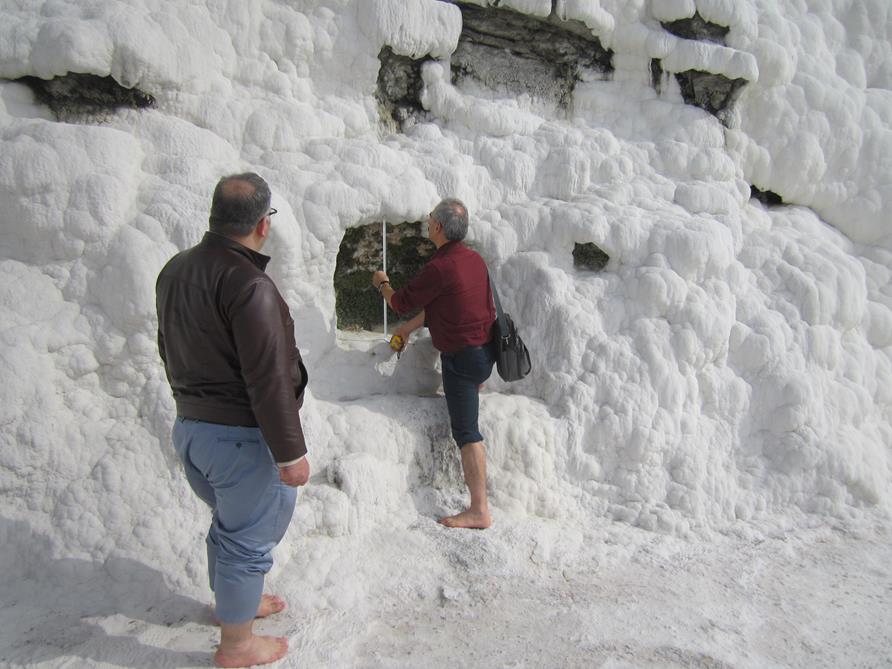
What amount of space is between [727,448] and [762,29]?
133 inches

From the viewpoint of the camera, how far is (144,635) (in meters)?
3.03

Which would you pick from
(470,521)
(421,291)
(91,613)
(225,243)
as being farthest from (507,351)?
(91,613)

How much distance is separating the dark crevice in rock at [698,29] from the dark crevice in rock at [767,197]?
1211 mm

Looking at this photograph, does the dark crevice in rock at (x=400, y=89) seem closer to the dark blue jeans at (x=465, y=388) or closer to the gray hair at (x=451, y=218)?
the gray hair at (x=451, y=218)

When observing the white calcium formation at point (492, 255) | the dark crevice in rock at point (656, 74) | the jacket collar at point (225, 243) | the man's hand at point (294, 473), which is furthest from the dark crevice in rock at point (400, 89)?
the man's hand at point (294, 473)

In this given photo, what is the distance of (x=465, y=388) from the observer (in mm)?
4008

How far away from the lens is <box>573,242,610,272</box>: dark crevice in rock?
16.1 feet

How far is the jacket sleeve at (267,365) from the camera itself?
Answer: 8.11ft

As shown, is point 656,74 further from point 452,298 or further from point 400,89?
point 452,298

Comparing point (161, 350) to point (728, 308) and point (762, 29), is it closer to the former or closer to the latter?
point (728, 308)

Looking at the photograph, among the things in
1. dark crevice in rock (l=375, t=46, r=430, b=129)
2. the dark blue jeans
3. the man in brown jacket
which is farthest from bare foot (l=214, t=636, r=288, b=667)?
dark crevice in rock (l=375, t=46, r=430, b=129)

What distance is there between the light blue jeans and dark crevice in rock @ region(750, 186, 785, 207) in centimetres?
468

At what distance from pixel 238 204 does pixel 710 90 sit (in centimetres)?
439

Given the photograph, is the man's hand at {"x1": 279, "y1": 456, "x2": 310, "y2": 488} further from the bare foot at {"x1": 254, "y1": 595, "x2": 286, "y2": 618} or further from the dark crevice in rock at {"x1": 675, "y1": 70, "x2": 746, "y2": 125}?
the dark crevice in rock at {"x1": 675, "y1": 70, "x2": 746, "y2": 125}
